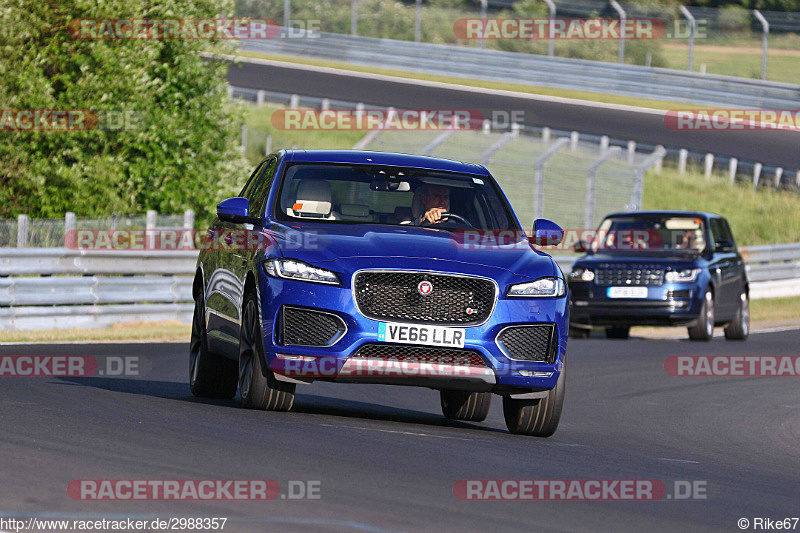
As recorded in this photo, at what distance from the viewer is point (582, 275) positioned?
21.7 m

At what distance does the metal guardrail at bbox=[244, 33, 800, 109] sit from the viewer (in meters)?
41.2

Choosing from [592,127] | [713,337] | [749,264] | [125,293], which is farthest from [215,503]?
[592,127]

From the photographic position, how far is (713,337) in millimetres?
22953

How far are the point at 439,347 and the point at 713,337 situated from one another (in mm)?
14157

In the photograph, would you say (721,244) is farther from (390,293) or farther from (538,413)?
(390,293)

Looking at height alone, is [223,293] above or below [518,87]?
above

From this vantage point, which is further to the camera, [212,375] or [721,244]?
[721,244]

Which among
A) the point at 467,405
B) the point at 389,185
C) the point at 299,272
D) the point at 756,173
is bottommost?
the point at 756,173

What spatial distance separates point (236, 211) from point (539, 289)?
2.12m

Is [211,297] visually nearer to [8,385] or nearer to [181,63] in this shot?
[8,385]

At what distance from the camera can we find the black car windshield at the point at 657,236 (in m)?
22.2

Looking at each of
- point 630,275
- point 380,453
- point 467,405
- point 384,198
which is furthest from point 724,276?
point 380,453

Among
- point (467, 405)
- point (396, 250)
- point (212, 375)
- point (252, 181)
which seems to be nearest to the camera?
point (396, 250)

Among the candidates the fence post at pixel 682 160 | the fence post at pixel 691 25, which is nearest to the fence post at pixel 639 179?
the fence post at pixel 691 25
